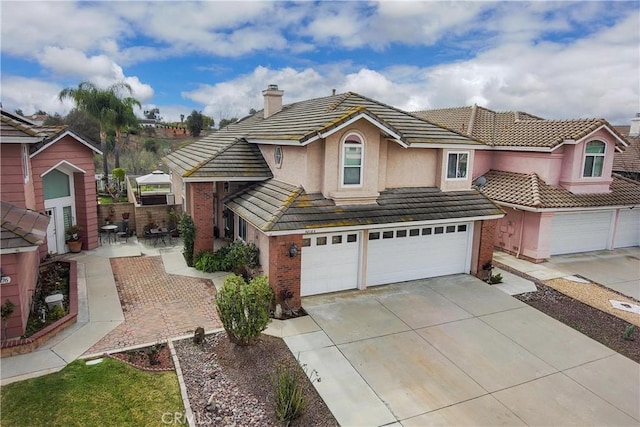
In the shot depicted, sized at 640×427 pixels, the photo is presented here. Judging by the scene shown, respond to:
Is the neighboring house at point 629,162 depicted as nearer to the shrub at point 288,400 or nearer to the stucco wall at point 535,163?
the stucco wall at point 535,163

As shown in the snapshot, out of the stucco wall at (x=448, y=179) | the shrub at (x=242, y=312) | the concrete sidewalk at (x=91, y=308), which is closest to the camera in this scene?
the concrete sidewalk at (x=91, y=308)

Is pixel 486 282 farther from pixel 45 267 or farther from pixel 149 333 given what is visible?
pixel 45 267

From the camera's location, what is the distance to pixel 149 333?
399 inches

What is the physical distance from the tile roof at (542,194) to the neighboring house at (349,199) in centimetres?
355

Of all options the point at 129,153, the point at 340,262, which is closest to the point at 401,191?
the point at 340,262

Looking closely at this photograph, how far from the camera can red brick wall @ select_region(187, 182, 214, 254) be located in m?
14.9

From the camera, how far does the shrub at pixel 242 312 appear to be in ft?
30.0

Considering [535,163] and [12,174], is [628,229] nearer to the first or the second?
[535,163]

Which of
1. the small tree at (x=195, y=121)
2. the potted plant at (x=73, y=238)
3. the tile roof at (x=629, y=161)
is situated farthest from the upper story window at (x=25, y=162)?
the small tree at (x=195, y=121)

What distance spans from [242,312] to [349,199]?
534 centimetres

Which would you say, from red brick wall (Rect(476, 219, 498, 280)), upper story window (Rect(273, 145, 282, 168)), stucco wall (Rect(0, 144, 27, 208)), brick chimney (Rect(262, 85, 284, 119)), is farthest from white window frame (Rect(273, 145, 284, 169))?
red brick wall (Rect(476, 219, 498, 280))

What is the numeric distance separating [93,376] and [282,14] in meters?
13.2

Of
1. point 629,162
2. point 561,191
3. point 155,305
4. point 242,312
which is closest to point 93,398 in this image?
point 242,312

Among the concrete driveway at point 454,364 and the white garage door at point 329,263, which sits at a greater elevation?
the white garage door at point 329,263
